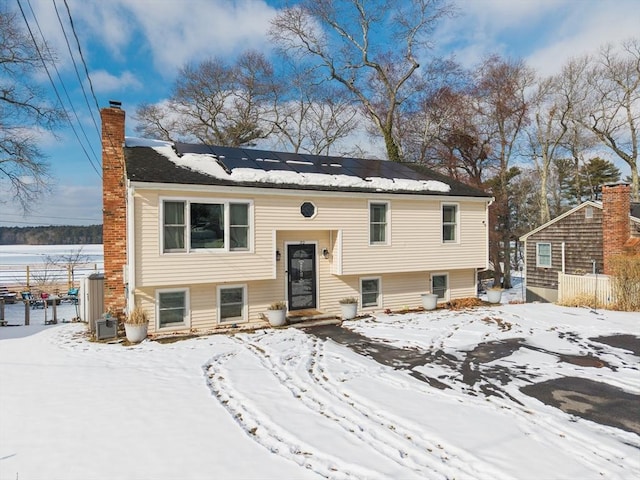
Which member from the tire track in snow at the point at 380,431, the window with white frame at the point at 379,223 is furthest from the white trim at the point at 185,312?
the window with white frame at the point at 379,223

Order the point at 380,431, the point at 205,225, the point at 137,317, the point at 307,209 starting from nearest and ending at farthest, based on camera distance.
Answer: the point at 380,431, the point at 137,317, the point at 205,225, the point at 307,209

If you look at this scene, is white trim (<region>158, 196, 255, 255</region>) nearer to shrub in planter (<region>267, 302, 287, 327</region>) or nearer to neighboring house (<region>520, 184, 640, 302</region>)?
shrub in planter (<region>267, 302, 287, 327</region>)

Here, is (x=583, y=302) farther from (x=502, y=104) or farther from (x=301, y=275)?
(x=502, y=104)

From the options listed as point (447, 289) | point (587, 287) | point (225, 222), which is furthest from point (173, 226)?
point (587, 287)

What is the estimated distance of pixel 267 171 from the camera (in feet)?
38.7

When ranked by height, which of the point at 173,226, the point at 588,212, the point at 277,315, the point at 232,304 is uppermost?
the point at 588,212

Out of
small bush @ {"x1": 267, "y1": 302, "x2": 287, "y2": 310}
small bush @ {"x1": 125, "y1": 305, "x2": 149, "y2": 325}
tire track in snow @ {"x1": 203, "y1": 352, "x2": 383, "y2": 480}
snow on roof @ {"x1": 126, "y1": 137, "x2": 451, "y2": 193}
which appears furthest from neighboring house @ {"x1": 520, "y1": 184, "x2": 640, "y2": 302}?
small bush @ {"x1": 125, "y1": 305, "x2": 149, "y2": 325}

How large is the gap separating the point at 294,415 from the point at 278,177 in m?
7.76

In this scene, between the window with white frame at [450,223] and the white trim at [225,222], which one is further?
the window with white frame at [450,223]

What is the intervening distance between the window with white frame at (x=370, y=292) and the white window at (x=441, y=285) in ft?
8.18

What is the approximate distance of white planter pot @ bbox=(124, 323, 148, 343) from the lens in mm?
9500

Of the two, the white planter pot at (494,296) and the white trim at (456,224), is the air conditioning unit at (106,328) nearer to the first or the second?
the white trim at (456,224)

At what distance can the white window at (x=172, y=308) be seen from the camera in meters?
10.5

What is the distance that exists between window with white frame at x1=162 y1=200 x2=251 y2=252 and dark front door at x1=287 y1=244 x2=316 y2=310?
1.84m
